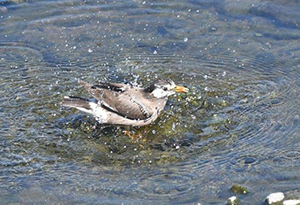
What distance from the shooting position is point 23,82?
11.4 meters

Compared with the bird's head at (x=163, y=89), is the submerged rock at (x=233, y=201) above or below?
below

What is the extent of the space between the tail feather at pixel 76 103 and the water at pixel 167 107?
0.40 metres

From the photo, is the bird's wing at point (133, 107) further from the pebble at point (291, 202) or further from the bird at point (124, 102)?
the pebble at point (291, 202)

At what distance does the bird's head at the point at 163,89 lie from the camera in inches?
408

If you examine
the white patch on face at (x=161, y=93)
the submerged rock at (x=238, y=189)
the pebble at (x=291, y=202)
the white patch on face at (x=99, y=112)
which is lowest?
the pebble at (x=291, y=202)

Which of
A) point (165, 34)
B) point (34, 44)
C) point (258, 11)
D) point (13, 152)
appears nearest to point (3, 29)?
point (34, 44)

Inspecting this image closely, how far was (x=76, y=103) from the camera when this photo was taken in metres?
9.92

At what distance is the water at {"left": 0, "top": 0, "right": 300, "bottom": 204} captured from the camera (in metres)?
8.27

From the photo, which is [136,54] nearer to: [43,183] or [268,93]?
[268,93]

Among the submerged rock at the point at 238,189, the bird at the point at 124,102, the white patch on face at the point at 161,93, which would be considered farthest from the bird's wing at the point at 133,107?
the submerged rock at the point at 238,189

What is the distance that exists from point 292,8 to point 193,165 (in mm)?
6338

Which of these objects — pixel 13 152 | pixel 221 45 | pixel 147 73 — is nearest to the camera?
pixel 13 152

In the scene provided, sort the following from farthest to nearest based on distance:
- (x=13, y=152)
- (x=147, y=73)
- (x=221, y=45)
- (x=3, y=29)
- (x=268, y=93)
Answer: (x=3, y=29), (x=221, y=45), (x=147, y=73), (x=268, y=93), (x=13, y=152)

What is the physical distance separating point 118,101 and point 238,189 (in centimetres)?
319
